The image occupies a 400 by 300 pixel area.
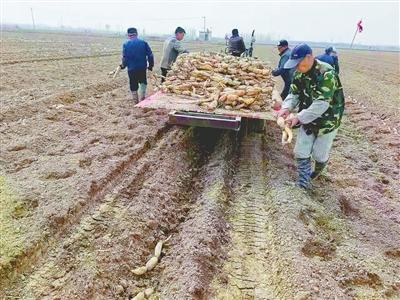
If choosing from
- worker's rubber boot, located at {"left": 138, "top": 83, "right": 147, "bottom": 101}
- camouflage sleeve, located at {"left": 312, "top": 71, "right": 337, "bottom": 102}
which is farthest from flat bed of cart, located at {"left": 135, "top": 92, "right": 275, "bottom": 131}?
worker's rubber boot, located at {"left": 138, "top": 83, "right": 147, "bottom": 101}

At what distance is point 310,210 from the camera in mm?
4098

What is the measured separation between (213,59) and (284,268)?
5.53 metres

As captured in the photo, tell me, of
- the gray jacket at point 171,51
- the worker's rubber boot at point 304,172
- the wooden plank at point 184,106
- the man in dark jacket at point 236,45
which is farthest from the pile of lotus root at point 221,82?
the man in dark jacket at point 236,45

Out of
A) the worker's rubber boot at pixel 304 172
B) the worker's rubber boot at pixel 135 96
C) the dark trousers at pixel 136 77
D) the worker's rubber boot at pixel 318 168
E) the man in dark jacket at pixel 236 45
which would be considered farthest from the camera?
the man in dark jacket at pixel 236 45

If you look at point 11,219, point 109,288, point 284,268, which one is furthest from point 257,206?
point 11,219

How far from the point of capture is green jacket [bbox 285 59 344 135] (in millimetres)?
4004

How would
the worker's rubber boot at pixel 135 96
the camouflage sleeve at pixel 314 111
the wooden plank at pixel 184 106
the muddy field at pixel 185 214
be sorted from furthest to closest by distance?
the worker's rubber boot at pixel 135 96, the wooden plank at pixel 184 106, the camouflage sleeve at pixel 314 111, the muddy field at pixel 185 214

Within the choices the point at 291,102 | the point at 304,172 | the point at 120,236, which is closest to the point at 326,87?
the point at 291,102

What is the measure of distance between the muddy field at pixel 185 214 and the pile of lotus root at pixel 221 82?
2.47ft

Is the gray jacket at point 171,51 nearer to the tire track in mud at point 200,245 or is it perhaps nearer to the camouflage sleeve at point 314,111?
the tire track in mud at point 200,245

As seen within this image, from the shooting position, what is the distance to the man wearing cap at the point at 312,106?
3984mm

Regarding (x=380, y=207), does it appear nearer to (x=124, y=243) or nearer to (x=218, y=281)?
(x=218, y=281)

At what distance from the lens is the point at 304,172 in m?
4.54

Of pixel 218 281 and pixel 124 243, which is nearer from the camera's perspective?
pixel 218 281
